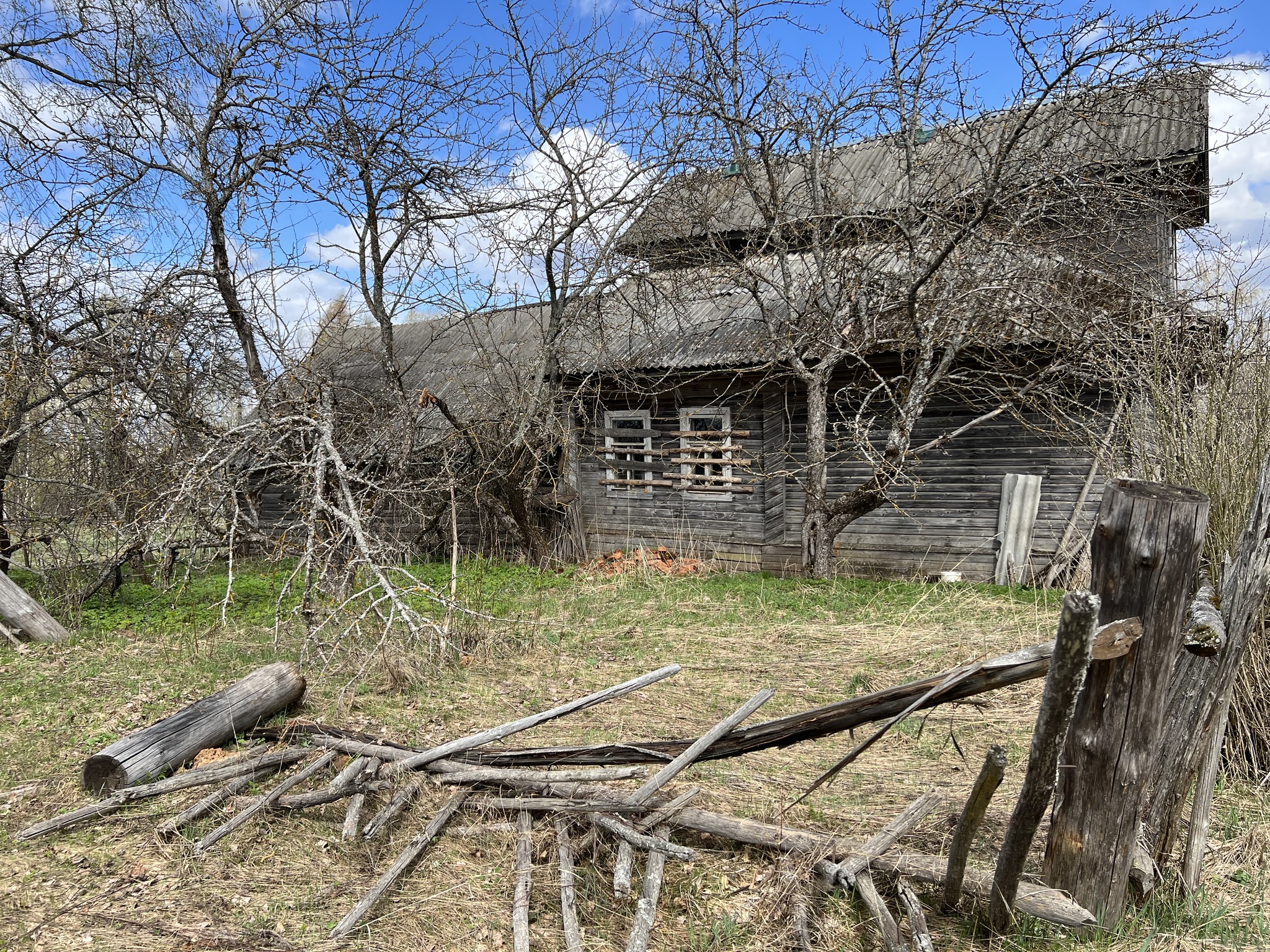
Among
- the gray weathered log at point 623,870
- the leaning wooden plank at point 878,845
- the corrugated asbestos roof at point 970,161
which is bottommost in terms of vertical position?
the gray weathered log at point 623,870

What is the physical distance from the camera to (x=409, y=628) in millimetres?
6172

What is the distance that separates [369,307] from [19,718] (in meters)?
6.85

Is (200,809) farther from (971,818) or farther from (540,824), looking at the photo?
(971,818)

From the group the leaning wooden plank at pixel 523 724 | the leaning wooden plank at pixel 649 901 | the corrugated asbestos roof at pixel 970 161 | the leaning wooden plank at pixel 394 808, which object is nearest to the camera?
the leaning wooden plank at pixel 649 901

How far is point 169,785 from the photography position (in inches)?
169

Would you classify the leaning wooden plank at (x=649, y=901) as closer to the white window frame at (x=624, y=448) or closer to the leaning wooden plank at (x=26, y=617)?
the leaning wooden plank at (x=26, y=617)

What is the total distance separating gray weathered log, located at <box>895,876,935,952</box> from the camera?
2.75m

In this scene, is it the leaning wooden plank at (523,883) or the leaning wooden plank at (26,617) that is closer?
the leaning wooden plank at (523,883)

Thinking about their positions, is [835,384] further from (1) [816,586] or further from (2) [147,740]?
(2) [147,740]

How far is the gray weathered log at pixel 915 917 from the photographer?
2.75 meters

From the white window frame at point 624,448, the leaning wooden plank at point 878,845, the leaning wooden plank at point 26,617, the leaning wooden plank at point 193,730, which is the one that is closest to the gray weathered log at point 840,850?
the leaning wooden plank at point 878,845

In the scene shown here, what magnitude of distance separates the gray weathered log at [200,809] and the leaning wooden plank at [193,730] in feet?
1.53

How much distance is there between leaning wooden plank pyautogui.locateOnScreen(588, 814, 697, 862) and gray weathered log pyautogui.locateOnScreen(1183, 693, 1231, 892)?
1824 mm

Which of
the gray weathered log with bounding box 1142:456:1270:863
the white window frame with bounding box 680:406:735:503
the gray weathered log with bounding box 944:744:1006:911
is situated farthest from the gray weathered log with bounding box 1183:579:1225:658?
the white window frame with bounding box 680:406:735:503
